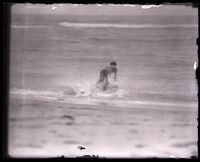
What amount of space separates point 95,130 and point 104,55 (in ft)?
1.21

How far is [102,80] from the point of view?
1.54 metres

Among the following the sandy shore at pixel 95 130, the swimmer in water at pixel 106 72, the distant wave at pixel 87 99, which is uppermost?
the swimmer in water at pixel 106 72

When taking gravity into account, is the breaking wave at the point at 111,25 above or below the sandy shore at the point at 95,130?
above

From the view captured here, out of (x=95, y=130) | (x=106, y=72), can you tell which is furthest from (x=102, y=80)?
(x=95, y=130)

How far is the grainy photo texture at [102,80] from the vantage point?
5.01 ft

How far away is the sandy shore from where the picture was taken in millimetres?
1529

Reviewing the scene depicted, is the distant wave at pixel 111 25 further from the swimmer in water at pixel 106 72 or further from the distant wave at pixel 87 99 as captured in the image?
the distant wave at pixel 87 99

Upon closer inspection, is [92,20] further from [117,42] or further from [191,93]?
[191,93]

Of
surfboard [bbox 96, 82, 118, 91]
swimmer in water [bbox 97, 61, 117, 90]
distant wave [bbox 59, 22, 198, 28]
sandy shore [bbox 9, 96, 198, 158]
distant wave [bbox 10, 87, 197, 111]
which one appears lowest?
sandy shore [bbox 9, 96, 198, 158]

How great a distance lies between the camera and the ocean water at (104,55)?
153 cm

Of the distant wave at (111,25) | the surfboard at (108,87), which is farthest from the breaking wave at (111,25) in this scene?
the surfboard at (108,87)


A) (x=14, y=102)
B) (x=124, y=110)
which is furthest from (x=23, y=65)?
(x=124, y=110)

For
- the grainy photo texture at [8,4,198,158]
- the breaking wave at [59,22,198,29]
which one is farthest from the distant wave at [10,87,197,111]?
the breaking wave at [59,22,198,29]

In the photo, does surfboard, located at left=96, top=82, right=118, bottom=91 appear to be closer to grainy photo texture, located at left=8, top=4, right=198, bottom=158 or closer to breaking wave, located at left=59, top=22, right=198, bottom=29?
grainy photo texture, located at left=8, top=4, right=198, bottom=158
